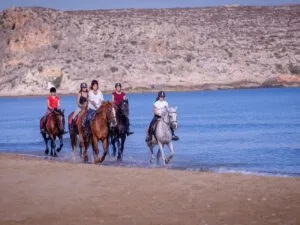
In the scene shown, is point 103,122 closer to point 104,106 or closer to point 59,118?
point 104,106

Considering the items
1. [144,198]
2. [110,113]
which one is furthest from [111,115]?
[144,198]

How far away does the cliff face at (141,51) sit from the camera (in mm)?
107875

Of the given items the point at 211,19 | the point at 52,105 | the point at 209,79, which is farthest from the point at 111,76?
the point at 52,105

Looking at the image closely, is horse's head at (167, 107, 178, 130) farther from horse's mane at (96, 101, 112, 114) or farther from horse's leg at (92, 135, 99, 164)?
horse's leg at (92, 135, 99, 164)

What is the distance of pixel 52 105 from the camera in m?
24.7

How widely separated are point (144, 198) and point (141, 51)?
323ft

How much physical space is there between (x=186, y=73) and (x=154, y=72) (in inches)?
182

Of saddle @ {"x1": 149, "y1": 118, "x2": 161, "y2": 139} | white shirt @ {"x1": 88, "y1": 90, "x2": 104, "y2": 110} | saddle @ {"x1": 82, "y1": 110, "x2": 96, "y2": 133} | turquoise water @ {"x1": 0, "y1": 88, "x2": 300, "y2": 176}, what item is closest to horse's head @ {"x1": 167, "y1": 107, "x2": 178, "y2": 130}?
saddle @ {"x1": 149, "y1": 118, "x2": 161, "y2": 139}

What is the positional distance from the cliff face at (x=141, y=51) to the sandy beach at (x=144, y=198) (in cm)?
8843

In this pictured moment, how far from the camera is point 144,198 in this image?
525 inches

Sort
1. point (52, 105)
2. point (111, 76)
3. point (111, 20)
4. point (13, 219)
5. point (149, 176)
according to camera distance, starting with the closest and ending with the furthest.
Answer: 1. point (13, 219)
2. point (149, 176)
3. point (52, 105)
4. point (111, 76)
5. point (111, 20)

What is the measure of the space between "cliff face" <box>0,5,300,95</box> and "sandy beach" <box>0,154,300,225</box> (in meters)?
88.4

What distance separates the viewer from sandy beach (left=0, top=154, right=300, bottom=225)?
38.1ft

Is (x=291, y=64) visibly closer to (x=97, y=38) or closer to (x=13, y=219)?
(x=97, y=38)
